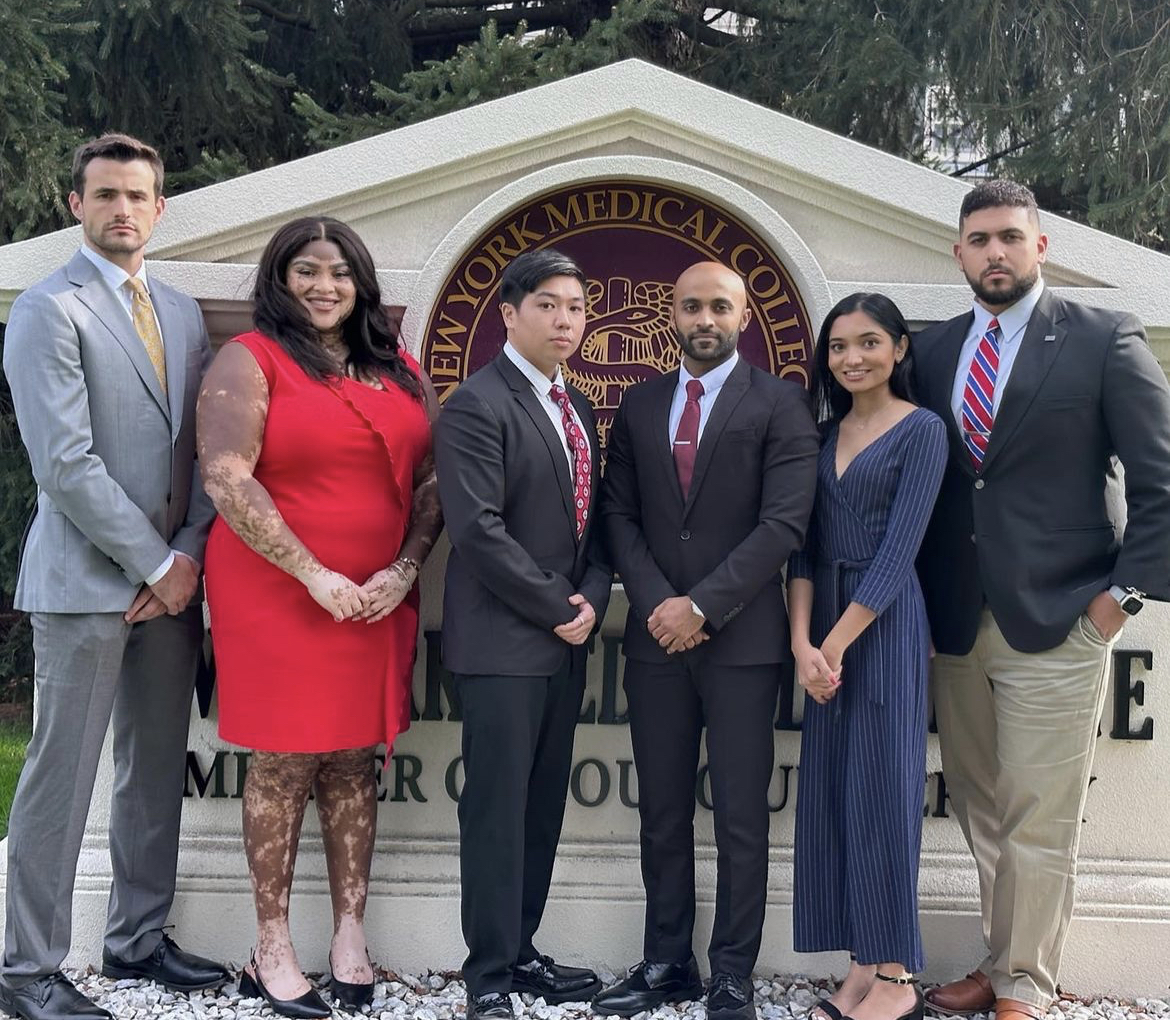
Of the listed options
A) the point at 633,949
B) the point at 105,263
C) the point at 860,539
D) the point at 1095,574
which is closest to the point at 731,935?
the point at 633,949

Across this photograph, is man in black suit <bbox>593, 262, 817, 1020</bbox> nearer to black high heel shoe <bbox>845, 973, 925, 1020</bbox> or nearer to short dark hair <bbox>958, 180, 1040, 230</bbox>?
black high heel shoe <bbox>845, 973, 925, 1020</bbox>

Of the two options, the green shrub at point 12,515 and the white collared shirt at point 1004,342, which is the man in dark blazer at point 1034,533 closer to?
the white collared shirt at point 1004,342

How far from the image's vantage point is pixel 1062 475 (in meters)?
3.25

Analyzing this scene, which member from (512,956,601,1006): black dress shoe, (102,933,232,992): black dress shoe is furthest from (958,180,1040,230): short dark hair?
(102,933,232,992): black dress shoe

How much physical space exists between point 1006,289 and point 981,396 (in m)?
0.29

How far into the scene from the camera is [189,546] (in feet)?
11.3

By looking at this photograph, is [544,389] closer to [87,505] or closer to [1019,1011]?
[87,505]

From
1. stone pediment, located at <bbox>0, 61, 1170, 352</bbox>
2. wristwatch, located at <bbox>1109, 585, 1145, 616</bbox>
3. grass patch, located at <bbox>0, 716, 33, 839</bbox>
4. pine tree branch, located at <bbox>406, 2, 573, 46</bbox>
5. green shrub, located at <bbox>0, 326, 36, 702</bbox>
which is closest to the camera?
wristwatch, located at <bbox>1109, 585, 1145, 616</bbox>

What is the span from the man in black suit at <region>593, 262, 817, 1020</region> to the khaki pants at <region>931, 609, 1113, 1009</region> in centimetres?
58

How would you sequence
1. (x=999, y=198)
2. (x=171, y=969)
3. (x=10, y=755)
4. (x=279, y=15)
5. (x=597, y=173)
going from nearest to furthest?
(x=999, y=198)
(x=171, y=969)
(x=597, y=173)
(x=10, y=755)
(x=279, y=15)

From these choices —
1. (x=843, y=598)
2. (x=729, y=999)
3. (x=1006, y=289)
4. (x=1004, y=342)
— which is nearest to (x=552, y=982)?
(x=729, y=999)

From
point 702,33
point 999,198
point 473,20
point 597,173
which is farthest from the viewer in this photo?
point 473,20

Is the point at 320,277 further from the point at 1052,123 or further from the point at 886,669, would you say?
the point at 1052,123

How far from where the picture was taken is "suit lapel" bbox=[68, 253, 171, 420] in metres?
3.32
